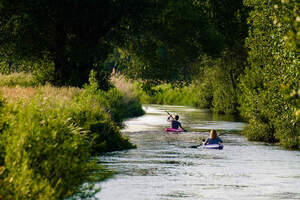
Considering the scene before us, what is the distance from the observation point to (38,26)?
3547 cm

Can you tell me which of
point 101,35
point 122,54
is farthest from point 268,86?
point 122,54

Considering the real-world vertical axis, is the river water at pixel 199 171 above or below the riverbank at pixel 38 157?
below

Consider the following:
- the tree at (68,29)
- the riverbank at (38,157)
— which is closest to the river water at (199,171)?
the riverbank at (38,157)

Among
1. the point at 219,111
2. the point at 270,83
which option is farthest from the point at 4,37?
the point at 219,111

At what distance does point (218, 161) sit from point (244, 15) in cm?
2959

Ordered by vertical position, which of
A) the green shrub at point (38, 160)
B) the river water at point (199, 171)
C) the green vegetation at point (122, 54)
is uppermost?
the green vegetation at point (122, 54)

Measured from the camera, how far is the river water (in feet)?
50.9

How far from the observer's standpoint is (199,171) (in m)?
19.8

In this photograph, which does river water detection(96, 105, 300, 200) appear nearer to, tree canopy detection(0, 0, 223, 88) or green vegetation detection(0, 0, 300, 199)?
green vegetation detection(0, 0, 300, 199)

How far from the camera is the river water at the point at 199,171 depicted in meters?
15.5

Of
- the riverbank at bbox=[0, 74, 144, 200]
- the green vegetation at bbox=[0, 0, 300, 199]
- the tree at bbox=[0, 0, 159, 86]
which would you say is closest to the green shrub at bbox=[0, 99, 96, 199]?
the riverbank at bbox=[0, 74, 144, 200]

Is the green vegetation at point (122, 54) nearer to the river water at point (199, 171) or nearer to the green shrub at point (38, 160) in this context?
the river water at point (199, 171)

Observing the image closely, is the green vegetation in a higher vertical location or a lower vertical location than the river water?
higher

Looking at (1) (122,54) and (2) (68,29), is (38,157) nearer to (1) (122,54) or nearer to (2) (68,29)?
(2) (68,29)
